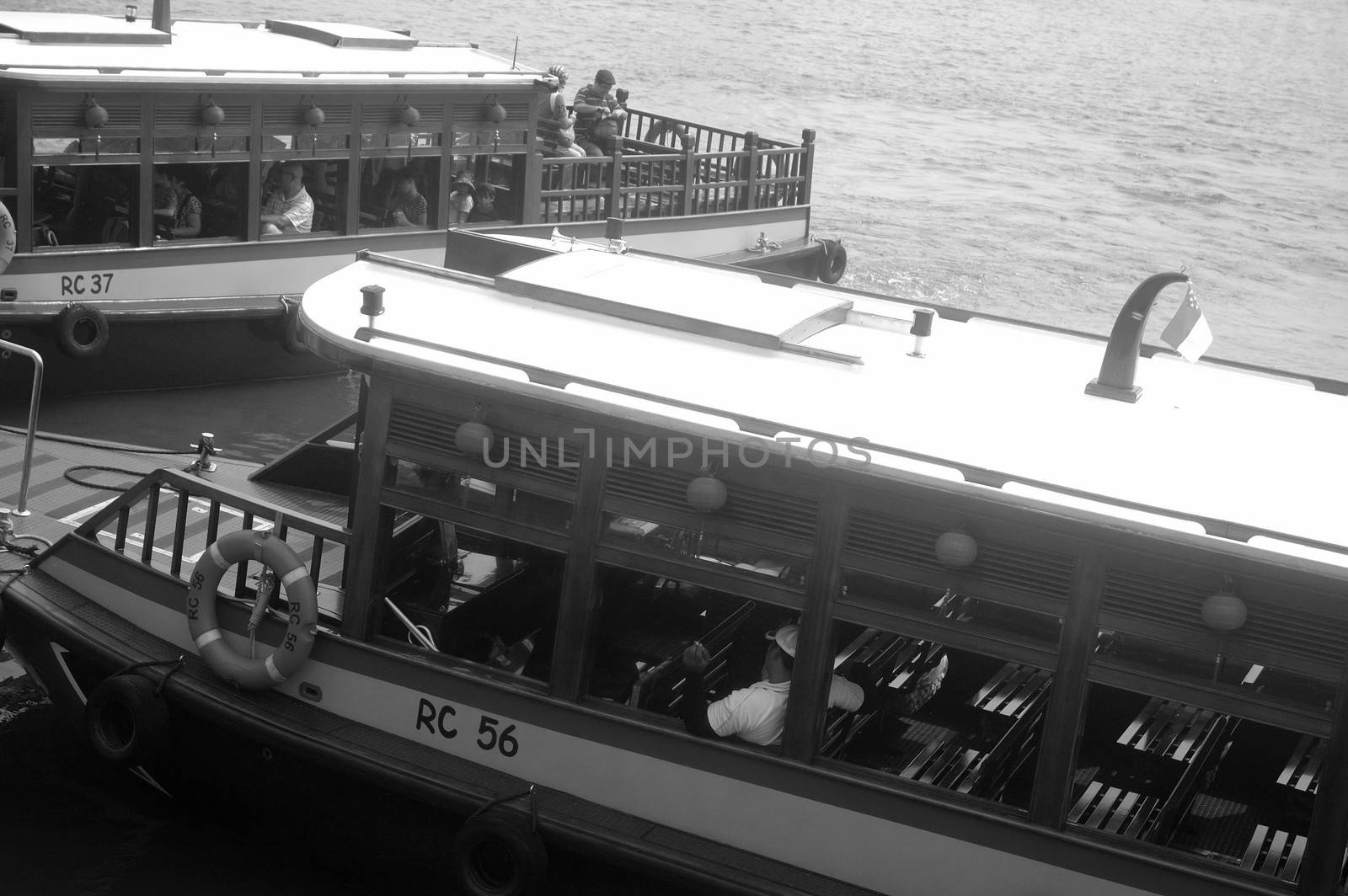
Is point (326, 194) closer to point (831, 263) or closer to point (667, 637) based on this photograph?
point (831, 263)

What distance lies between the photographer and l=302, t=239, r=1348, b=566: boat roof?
13.3 feet

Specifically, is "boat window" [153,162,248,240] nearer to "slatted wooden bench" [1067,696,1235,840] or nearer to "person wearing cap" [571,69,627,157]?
"person wearing cap" [571,69,627,157]

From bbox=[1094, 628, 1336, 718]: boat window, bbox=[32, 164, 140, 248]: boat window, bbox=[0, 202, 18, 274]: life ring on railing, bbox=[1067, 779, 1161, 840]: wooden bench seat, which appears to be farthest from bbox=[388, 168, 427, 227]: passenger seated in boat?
bbox=[1094, 628, 1336, 718]: boat window

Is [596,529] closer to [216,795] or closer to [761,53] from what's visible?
[216,795]

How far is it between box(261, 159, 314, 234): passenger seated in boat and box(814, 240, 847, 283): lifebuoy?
5.10m

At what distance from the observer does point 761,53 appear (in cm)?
3306

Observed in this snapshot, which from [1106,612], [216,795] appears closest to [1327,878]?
[1106,612]

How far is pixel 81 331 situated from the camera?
8922mm

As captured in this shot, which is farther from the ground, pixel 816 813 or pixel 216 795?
pixel 816 813

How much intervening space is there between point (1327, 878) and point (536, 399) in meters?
2.44

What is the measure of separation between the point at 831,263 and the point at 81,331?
6.77 m

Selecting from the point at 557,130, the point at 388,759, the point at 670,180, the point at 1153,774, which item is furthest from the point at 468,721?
the point at 670,180

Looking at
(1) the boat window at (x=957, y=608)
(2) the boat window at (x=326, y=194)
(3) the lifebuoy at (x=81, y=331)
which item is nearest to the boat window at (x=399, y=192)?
(2) the boat window at (x=326, y=194)

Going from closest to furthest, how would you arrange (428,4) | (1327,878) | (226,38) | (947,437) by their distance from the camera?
1. (1327,878)
2. (947,437)
3. (226,38)
4. (428,4)
